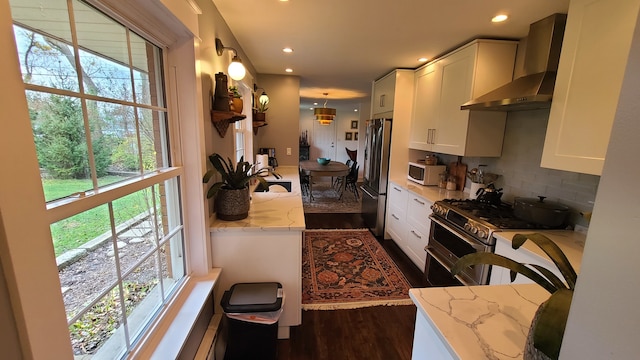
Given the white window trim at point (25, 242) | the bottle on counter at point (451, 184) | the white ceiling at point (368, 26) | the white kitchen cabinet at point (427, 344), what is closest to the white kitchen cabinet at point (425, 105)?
the white ceiling at point (368, 26)

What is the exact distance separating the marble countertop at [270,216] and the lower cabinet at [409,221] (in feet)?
4.35

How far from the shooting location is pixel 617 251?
381mm

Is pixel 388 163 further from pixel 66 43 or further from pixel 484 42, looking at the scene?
pixel 66 43

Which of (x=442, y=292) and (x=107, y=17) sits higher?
(x=107, y=17)

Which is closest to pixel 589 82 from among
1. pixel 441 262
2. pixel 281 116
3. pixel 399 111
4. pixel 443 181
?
pixel 441 262

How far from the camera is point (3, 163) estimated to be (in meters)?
0.50

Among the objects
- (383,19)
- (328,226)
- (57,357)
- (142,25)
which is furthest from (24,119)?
(328,226)

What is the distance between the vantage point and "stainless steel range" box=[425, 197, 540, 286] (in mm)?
1852

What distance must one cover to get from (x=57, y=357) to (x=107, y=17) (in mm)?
1035

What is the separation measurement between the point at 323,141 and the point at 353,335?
26.1ft

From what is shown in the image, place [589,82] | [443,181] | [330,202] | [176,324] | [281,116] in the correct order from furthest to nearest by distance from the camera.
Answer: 1. [330,202]
2. [281,116]
3. [443,181]
4. [589,82]
5. [176,324]

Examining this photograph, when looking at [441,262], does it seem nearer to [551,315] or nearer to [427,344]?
[427,344]

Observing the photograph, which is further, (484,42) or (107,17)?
(484,42)

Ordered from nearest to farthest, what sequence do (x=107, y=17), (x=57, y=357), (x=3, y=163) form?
(x=3, y=163), (x=57, y=357), (x=107, y=17)
